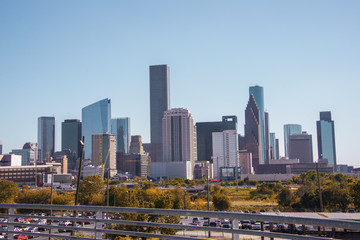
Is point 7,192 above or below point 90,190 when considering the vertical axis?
above

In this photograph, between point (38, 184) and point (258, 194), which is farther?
point (38, 184)

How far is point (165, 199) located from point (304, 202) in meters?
39.5

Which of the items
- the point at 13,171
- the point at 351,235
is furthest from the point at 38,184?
the point at 351,235

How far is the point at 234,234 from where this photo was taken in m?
6.78

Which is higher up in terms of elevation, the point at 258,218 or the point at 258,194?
the point at 258,218

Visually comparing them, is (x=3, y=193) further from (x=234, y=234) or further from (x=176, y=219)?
(x=234, y=234)

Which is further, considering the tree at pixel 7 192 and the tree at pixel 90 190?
the tree at pixel 90 190

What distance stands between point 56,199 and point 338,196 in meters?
48.9

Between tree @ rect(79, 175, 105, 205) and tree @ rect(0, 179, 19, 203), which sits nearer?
tree @ rect(0, 179, 19, 203)

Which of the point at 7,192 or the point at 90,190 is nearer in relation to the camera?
the point at 7,192

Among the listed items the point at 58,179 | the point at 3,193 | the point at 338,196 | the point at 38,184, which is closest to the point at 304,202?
the point at 338,196

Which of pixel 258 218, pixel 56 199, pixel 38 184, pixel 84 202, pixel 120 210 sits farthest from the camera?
pixel 38 184

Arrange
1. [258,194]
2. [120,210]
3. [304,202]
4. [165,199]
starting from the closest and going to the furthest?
1. [120,210]
2. [165,199]
3. [304,202]
4. [258,194]

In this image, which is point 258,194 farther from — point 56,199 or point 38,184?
point 38,184
